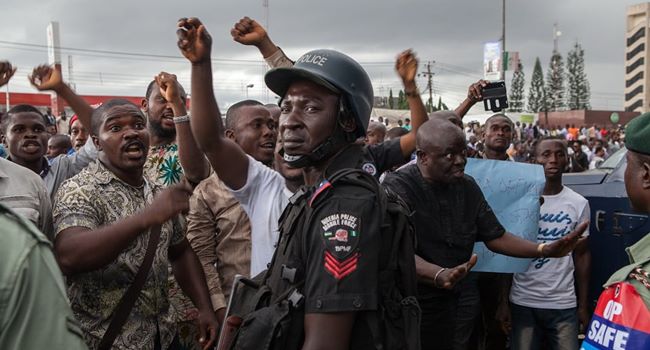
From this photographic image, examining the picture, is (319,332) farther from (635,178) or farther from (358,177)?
(635,178)

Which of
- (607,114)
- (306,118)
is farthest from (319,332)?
(607,114)

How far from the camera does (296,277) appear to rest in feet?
5.86

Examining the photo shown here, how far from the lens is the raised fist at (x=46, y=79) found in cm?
Result: 357

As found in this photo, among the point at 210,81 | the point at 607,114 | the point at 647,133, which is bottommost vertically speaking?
the point at 647,133

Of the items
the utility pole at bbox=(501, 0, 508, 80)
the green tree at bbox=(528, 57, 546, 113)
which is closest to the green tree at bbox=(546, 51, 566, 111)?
the green tree at bbox=(528, 57, 546, 113)

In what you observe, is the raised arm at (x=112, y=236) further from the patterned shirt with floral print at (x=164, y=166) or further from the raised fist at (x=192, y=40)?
the patterned shirt with floral print at (x=164, y=166)

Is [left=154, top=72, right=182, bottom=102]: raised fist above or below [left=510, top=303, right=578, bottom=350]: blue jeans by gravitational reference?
above

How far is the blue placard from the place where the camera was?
4.02m

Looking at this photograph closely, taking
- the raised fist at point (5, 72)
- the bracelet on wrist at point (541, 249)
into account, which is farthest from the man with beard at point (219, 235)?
the bracelet on wrist at point (541, 249)

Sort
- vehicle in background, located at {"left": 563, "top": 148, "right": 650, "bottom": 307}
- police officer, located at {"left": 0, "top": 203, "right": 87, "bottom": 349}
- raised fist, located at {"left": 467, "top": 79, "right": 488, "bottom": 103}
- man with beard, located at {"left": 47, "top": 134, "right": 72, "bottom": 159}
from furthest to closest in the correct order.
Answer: man with beard, located at {"left": 47, "top": 134, "right": 72, "bottom": 159} → raised fist, located at {"left": 467, "top": 79, "right": 488, "bottom": 103} → vehicle in background, located at {"left": 563, "top": 148, "right": 650, "bottom": 307} → police officer, located at {"left": 0, "top": 203, "right": 87, "bottom": 349}

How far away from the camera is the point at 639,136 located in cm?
204

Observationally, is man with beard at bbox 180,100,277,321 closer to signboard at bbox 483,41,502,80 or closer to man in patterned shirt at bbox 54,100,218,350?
man in patterned shirt at bbox 54,100,218,350

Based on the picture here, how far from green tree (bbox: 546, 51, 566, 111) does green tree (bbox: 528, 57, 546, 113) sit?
1262mm

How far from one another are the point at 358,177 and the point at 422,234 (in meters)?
1.62
